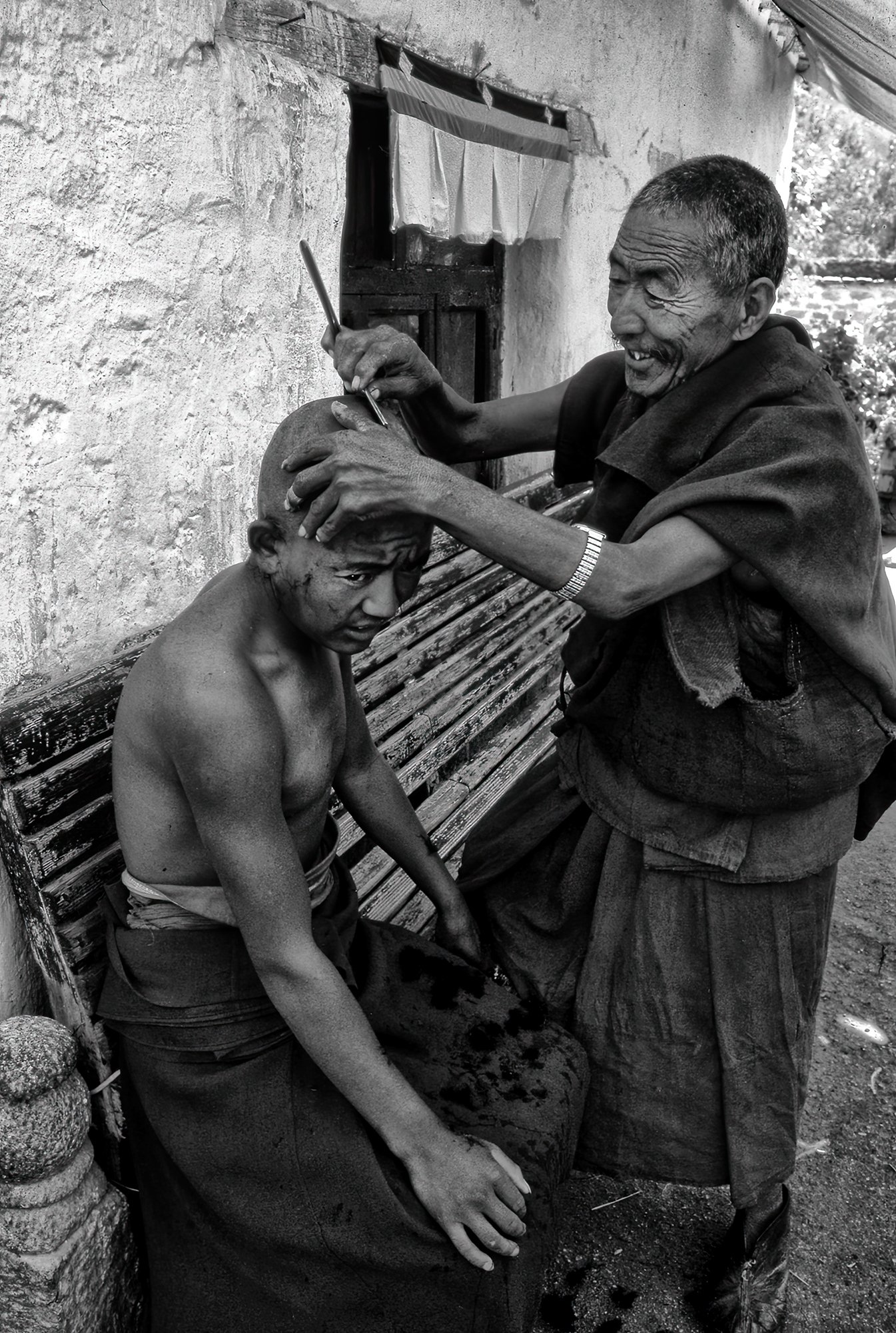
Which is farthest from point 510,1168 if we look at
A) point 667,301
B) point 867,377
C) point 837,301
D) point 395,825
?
point 837,301

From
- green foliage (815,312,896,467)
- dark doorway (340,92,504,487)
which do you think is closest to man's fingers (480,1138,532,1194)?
dark doorway (340,92,504,487)

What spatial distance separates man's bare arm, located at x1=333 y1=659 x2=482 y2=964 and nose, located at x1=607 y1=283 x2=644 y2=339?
91 cm

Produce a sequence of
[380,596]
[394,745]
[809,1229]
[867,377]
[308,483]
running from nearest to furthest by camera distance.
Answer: [308,483] → [380,596] → [809,1229] → [394,745] → [867,377]

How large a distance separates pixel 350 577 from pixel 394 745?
5.76 feet

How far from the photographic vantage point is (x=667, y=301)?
1.95 meters

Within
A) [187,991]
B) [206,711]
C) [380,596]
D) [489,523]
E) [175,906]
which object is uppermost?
[489,523]

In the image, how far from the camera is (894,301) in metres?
13.2

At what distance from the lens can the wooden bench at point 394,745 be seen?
6.72 ft

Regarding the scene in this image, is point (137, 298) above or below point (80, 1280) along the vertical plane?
above

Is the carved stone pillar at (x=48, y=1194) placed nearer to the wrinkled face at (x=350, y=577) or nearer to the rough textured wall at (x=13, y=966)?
the rough textured wall at (x=13, y=966)

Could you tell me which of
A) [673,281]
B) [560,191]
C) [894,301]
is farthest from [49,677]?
[894,301]

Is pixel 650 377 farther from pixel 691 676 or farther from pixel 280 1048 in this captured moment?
pixel 280 1048

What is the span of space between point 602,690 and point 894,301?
12.9 metres

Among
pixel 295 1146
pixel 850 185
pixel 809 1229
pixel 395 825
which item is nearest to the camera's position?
pixel 295 1146
